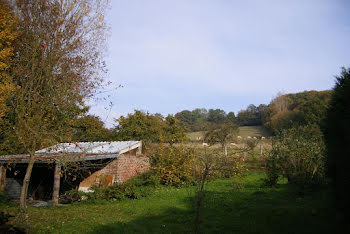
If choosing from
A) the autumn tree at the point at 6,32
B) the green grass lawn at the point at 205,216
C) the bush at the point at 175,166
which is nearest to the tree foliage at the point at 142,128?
the bush at the point at 175,166

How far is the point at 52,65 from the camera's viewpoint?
9234 millimetres

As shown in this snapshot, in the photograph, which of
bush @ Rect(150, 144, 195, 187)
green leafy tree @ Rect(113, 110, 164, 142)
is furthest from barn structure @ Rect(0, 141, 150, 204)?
green leafy tree @ Rect(113, 110, 164, 142)

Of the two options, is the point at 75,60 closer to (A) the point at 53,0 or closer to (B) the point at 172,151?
(A) the point at 53,0

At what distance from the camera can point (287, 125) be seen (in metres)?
46.3

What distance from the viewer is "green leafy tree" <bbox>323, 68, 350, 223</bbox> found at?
12.7 feet

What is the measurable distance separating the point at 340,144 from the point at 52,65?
8761 mm

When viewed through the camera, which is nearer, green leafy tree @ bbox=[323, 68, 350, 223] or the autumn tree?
green leafy tree @ bbox=[323, 68, 350, 223]

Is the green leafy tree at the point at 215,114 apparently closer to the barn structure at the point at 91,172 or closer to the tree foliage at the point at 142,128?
the tree foliage at the point at 142,128

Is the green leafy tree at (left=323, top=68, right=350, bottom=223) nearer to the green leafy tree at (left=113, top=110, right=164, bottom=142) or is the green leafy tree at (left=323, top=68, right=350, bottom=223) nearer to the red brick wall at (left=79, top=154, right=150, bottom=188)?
the red brick wall at (left=79, top=154, right=150, bottom=188)

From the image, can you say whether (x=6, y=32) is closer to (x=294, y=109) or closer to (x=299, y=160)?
(x=299, y=160)

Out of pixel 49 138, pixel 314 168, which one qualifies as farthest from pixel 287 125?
pixel 49 138

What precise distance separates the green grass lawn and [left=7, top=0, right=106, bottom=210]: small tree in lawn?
2.24 metres

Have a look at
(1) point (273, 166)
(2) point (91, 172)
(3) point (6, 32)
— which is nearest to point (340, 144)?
(1) point (273, 166)

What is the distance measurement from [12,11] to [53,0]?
11.5ft
